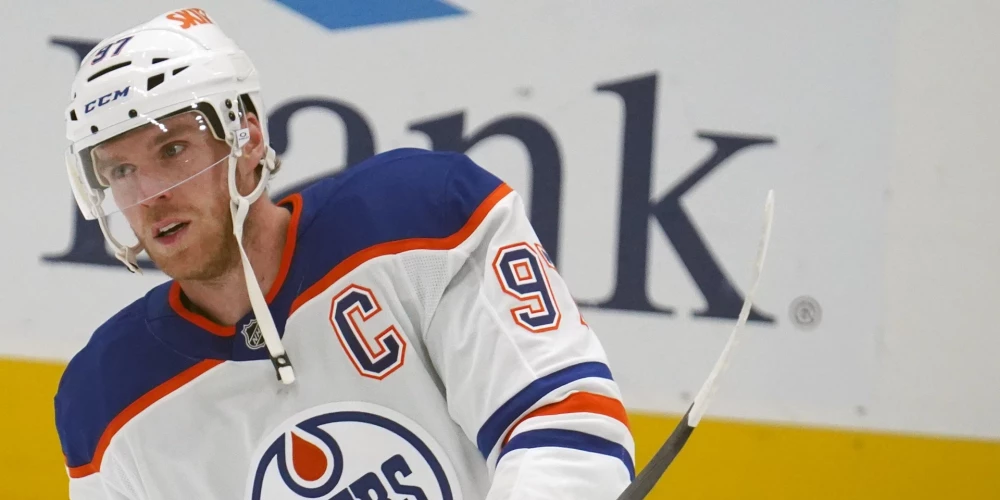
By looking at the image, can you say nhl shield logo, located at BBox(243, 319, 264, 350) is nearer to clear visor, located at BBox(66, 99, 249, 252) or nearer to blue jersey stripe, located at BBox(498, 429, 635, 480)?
clear visor, located at BBox(66, 99, 249, 252)

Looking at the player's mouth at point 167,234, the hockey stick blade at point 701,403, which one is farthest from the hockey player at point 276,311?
the hockey stick blade at point 701,403

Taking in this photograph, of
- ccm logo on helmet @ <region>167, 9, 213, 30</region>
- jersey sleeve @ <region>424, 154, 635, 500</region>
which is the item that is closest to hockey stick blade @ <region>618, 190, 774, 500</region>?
jersey sleeve @ <region>424, 154, 635, 500</region>

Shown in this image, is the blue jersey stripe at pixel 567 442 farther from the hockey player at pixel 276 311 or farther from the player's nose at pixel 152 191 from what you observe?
the player's nose at pixel 152 191

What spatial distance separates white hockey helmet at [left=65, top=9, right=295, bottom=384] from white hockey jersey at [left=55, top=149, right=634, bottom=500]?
2.5 inches

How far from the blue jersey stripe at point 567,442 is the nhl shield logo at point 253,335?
0.36 meters

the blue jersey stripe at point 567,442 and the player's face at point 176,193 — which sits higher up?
the player's face at point 176,193

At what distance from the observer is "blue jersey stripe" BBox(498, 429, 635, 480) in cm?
121

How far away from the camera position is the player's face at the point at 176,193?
1.36 m

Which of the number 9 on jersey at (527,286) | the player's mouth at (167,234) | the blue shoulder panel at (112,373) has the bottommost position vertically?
the blue shoulder panel at (112,373)

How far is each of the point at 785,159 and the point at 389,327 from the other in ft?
3.53

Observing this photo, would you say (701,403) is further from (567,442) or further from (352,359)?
(352,359)

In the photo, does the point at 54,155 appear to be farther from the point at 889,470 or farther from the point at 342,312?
the point at 889,470

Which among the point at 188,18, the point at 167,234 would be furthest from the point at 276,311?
the point at 188,18

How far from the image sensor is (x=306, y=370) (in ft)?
4.68
